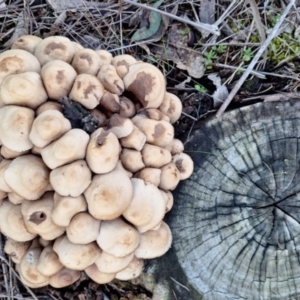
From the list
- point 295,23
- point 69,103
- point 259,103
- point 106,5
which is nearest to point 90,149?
point 69,103

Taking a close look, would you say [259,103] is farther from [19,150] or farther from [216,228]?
[19,150]

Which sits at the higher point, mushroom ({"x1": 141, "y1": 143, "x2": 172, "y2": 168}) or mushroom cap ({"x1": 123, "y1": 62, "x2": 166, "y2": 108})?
mushroom cap ({"x1": 123, "y1": 62, "x2": 166, "y2": 108})

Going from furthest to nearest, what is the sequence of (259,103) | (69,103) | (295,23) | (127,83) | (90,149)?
(295,23), (259,103), (127,83), (69,103), (90,149)

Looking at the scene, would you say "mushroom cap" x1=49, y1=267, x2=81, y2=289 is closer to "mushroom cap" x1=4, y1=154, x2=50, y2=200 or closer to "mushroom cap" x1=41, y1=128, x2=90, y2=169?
"mushroom cap" x1=4, y1=154, x2=50, y2=200

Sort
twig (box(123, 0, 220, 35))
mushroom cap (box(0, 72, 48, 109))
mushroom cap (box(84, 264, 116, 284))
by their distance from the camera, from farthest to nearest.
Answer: twig (box(123, 0, 220, 35))
mushroom cap (box(84, 264, 116, 284))
mushroom cap (box(0, 72, 48, 109))

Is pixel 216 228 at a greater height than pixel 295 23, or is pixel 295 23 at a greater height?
pixel 295 23

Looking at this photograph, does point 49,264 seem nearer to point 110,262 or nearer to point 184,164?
point 110,262

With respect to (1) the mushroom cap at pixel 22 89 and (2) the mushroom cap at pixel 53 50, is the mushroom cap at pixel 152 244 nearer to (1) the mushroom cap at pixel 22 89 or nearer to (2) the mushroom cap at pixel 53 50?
(1) the mushroom cap at pixel 22 89

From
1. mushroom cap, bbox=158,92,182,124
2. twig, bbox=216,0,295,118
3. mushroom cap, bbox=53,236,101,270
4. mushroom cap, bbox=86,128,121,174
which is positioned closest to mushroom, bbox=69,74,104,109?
mushroom cap, bbox=86,128,121,174
